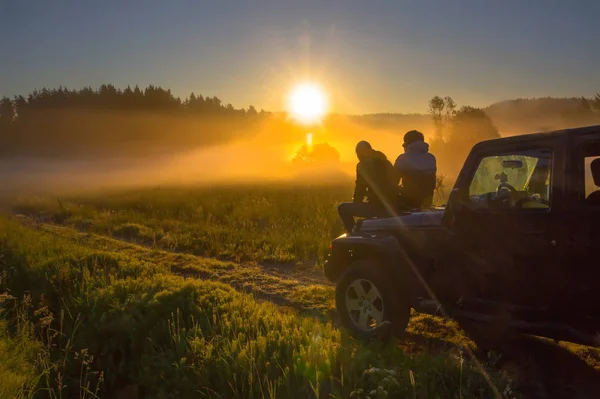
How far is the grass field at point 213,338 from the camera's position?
475 centimetres

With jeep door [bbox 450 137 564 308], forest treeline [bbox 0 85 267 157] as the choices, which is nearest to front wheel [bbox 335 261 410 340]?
jeep door [bbox 450 137 564 308]

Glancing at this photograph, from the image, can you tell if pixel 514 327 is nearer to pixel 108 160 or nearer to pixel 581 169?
pixel 581 169

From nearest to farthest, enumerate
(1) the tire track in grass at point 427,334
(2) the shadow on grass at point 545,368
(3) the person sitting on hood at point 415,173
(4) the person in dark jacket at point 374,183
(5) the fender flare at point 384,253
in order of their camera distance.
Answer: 1. (2) the shadow on grass at point 545,368
2. (1) the tire track in grass at point 427,334
3. (5) the fender flare at point 384,253
4. (4) the person in dark jacket at point 374,183
5. (3) the person sitting on hood at point 415,173

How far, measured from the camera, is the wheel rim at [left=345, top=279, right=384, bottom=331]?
19.2 ft


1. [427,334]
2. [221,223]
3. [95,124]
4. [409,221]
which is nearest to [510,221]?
[409,221]

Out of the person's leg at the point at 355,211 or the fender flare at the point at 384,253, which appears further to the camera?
the person's leg at the point at 355,211

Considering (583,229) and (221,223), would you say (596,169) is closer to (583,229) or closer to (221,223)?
(583,229)

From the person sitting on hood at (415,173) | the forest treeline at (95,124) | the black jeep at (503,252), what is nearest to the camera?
the black jeep at (503,252)

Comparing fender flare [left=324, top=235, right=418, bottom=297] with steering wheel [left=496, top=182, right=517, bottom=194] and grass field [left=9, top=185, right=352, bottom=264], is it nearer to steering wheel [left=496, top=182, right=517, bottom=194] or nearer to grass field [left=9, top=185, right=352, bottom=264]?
steering wheel [left=496, top=182, right=517, bottom=194]

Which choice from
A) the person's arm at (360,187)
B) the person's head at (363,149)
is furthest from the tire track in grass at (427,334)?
the person's head at (363,149)

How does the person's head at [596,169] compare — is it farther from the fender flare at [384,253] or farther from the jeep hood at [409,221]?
the fender flare at [384,253]

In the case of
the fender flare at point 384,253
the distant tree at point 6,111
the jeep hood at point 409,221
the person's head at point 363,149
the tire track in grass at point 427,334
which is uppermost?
the distant tree at point 6,111

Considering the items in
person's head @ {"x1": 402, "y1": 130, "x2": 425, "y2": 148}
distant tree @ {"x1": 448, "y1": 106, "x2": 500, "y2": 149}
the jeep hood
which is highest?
distant tree @ {"x1": 448, "y1": 106, "x2": 500, "y2": 149}

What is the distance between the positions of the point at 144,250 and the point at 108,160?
78.2 m
